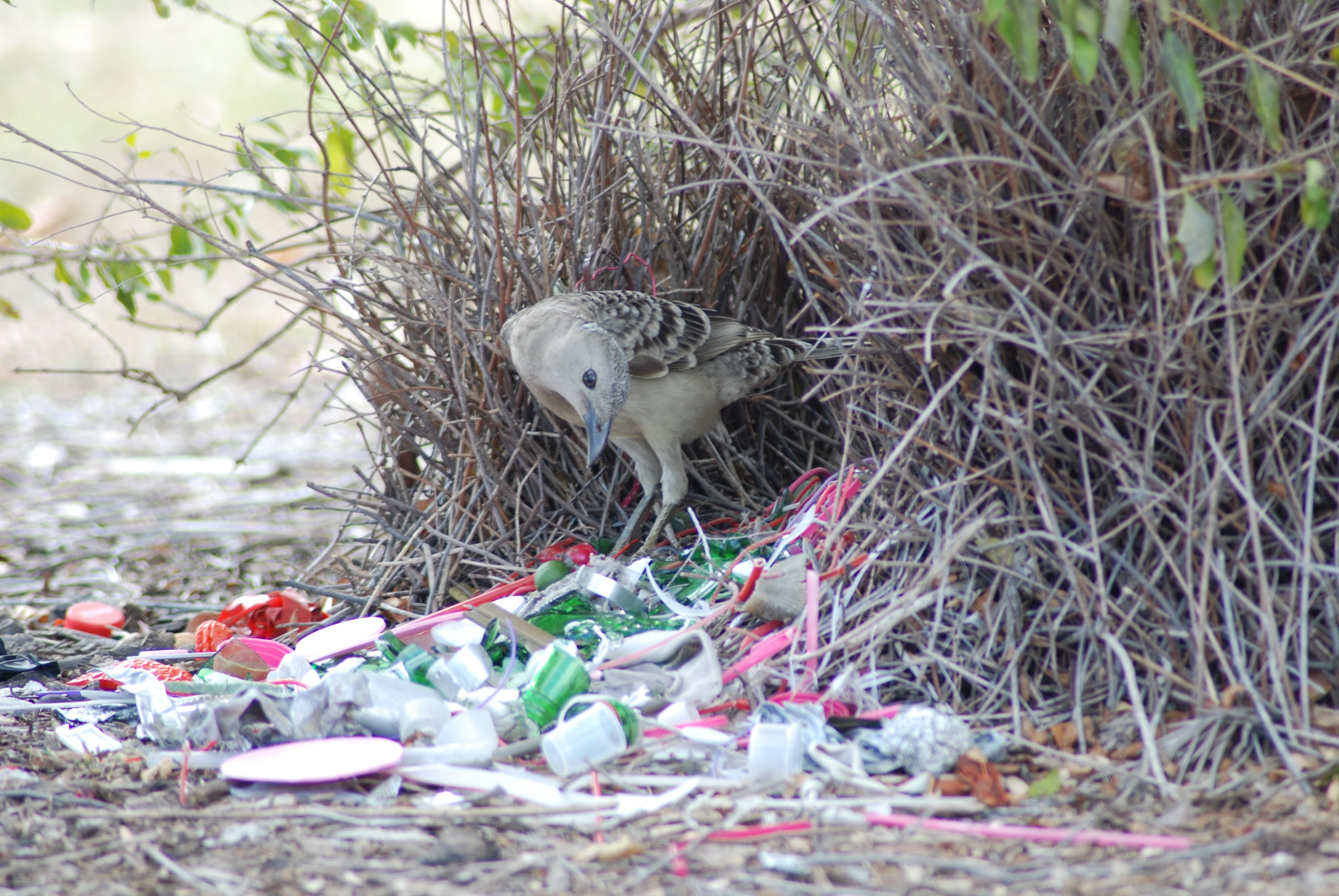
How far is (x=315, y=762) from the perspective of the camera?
230 cm

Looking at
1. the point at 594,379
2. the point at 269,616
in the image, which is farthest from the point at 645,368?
the point at 269,616

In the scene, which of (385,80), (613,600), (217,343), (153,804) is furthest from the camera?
(217,343)

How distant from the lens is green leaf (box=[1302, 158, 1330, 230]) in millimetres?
1692

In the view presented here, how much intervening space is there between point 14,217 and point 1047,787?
3.47 meters

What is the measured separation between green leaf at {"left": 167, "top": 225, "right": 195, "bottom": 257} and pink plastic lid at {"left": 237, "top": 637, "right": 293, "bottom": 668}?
4.69ft

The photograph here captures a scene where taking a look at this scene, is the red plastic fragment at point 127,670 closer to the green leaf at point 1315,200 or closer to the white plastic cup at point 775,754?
the white plastic cup at point 775,754

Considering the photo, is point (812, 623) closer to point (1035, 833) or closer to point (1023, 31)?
point (1035, 833)

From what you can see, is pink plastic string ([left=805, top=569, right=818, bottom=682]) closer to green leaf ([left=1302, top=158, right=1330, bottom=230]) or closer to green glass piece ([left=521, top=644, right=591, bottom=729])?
green glass piece ([left=521, top=644, right=591, bottom=729])

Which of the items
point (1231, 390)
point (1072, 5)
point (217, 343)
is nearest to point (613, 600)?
point (1231, 390)

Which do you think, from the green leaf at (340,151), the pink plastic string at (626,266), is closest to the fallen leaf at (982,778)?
the pink plastic string at (626,266)

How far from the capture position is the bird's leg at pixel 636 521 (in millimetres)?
3613

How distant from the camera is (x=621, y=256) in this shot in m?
3.84

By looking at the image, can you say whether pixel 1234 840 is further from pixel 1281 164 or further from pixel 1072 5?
pixel 1072 5

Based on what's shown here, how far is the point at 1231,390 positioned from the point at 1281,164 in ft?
1.46
